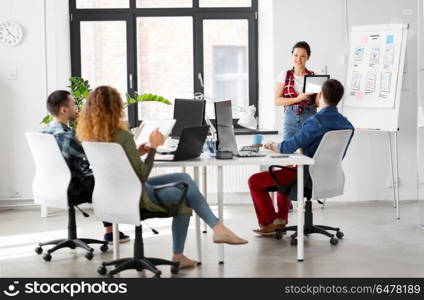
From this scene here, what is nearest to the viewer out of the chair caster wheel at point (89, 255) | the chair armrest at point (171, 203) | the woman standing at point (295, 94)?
the chair armrest at point (171, 203)

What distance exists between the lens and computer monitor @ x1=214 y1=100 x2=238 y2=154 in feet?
15.9

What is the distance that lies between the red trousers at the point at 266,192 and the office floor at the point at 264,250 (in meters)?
0.20

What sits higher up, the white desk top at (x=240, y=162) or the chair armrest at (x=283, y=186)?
the white desk top at (x=240, y=162)

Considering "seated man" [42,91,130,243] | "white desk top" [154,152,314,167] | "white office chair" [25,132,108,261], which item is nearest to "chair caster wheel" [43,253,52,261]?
"white office chair" [25,132,108,261]

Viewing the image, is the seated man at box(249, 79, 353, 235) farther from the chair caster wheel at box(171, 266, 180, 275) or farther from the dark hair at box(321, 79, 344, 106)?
the chair caster wheel at box(171, 266, 180, 275)

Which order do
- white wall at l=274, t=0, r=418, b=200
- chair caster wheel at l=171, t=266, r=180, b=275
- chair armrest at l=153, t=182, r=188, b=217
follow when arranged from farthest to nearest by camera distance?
white wall at l=274, t=0, r=418, b=200, chair caster wheel at l=171, t=266, r=180, b=275, chair armrest at l=153, t=182, r=188, b=217

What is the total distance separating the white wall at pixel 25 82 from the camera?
285 inches

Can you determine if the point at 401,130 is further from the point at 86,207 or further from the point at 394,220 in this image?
the point at 86,207

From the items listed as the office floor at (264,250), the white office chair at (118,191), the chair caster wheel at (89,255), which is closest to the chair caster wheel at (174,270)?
the office floor at (264,250)

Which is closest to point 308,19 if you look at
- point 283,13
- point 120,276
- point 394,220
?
point 283,13

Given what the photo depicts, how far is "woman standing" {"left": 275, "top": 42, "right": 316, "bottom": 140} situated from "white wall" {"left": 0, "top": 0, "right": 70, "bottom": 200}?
7.56 feet

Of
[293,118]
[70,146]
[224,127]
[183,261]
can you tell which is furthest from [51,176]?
[293,118]

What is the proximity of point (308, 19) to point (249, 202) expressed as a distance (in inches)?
76.5

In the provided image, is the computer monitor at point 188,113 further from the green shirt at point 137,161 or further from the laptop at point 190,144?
the green shirt at point 137,161
